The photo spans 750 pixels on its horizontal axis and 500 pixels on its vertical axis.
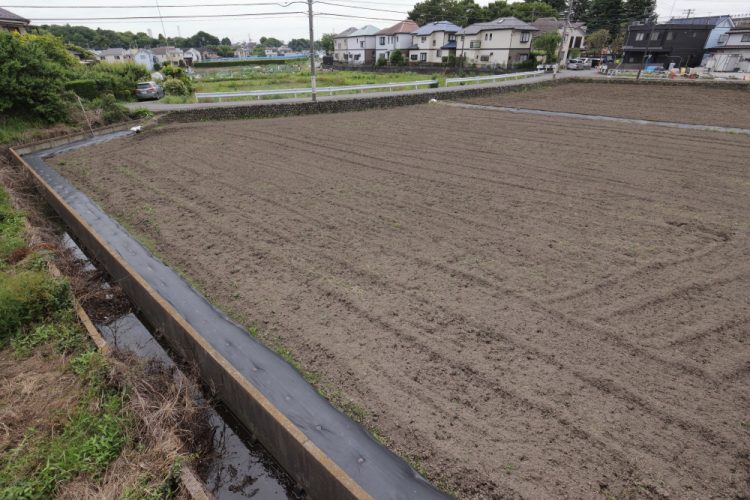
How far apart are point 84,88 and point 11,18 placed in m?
13.1

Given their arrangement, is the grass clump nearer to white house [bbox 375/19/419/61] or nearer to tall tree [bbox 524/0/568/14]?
white house [bbox 375/19/419/61]

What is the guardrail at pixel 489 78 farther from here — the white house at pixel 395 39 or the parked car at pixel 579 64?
the white house at pixel 395 39

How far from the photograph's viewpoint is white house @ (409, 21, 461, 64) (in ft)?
161

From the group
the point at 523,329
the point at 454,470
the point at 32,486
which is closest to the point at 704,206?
the point at 523,329

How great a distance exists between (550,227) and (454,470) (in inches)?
229

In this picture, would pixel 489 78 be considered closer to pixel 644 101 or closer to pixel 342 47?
pixel 644 101

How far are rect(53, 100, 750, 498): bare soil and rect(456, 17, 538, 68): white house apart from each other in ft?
113

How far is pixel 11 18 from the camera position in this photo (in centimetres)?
2611

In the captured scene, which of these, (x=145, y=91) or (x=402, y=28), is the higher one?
(x=402, y=28)

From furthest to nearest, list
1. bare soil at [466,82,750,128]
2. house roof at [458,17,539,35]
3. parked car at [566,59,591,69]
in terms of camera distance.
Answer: parked car at [566,59,591,69]
house roof at [458,17,539,35]
bare soil at [466,82,750,128]

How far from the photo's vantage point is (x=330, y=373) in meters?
4.77

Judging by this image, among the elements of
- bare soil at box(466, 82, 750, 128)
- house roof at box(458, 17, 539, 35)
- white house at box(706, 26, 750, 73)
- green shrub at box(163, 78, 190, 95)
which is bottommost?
bare soil at box(466, 82, 750, 128)

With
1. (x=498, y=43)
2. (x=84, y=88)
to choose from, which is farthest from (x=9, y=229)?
(x=498, y=43)

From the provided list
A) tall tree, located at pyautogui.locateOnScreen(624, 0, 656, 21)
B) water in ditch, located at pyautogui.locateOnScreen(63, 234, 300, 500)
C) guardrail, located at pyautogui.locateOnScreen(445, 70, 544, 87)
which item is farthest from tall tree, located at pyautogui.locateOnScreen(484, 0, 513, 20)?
water in ditch, located at pyautogui.locateOnScreen(63, 234, 300, 500)
